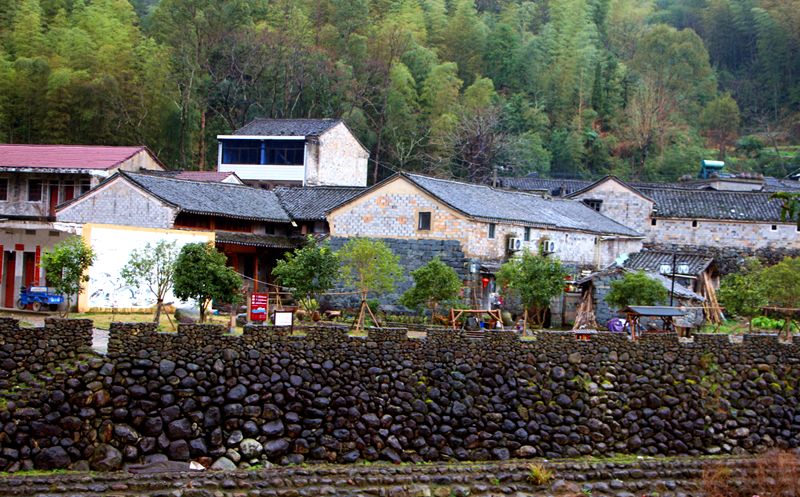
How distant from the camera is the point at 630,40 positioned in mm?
84562

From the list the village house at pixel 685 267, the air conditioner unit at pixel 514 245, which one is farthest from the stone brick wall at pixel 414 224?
the village house at pixel 685 267

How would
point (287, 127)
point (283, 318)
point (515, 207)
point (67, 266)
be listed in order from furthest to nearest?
point (287, 127)
point (515, 207)
point (67, 266)
point (283, 318)

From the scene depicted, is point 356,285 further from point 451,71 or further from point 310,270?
point 451,71

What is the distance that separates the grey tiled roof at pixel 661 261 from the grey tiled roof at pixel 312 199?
9.12m

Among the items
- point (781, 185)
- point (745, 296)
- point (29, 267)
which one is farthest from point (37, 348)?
point (781, 185)

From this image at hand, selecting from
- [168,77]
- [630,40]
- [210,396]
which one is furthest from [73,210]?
[630,40]

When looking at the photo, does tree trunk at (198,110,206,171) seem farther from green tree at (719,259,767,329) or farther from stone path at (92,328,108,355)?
stone path at (92,328,108,355)

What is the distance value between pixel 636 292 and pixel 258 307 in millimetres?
9312

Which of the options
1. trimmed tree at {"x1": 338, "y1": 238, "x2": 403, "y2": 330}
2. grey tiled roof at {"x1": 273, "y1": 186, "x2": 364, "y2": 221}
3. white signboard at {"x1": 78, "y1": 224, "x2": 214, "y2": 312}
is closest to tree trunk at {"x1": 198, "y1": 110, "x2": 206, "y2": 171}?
grey tiled roof at {"x1": 273, "y1": 186, "x2": 364, "y2": 221}

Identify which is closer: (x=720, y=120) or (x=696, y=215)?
(x=696, y=215)

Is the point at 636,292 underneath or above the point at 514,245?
underneath

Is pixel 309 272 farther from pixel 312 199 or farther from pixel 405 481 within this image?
pixel 312 199

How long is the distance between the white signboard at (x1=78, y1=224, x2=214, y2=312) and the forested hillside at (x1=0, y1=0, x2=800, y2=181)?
1924 centimetres

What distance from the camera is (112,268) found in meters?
23.9
